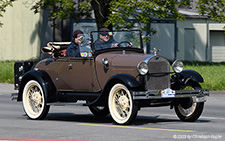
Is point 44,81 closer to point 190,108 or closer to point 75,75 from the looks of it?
point 75,75

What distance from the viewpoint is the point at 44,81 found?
12.1 metres

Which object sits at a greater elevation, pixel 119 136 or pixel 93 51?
pixel 93 51

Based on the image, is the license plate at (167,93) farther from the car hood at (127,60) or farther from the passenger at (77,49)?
the passenger at (77,49)

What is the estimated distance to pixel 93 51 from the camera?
1163cm

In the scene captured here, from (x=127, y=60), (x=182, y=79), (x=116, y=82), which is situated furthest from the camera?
(x=182, y=79)

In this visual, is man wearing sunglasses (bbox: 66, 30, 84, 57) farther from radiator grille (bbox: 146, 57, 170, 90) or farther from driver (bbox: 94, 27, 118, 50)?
radiator grille (bbox: 146, 57, 170, 90)

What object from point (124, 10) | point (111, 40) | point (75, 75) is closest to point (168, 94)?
point (111, 40)

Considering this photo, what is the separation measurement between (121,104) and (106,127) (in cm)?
50

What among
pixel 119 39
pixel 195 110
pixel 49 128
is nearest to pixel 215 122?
pixel 195 110

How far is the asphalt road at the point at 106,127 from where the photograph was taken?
9269mm

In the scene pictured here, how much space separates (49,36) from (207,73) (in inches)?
682

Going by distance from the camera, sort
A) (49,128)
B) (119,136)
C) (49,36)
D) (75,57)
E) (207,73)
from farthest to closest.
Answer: (49,36) < (207,73) < (75,57) < (49,128) < (119,136)

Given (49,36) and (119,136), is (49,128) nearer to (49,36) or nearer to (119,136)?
(119,136)

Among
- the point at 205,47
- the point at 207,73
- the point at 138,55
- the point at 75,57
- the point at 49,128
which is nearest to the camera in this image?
the point at 49,128
